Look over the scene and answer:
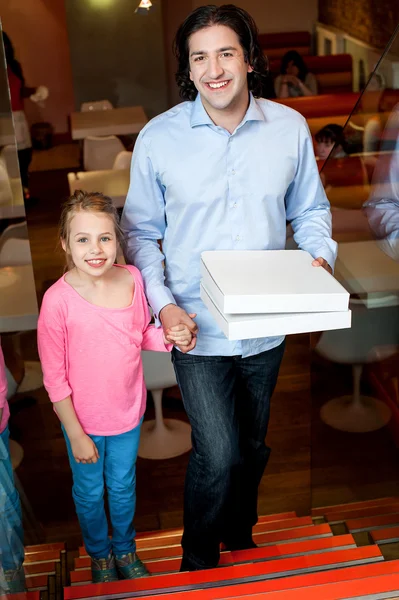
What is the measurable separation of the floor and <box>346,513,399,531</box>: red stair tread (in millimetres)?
92

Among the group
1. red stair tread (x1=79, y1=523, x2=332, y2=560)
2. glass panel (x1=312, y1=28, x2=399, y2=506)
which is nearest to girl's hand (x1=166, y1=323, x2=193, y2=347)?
glass panel (x1=312, y1=28, x2=399, y2=506)

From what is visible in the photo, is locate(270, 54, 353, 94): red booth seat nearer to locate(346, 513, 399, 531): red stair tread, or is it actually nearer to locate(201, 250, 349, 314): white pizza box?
locate(346, 513, 399, 531): red stair tread

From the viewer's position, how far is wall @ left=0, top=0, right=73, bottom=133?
855 cm

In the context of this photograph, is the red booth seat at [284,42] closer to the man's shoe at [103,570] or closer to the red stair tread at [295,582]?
the man's shoe at [103,570]

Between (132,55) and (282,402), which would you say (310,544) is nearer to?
(282,402)

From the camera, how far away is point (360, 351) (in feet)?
10.4

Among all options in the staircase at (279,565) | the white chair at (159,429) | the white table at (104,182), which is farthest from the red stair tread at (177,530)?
the white table at (104,182)

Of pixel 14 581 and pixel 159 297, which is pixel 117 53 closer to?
pixel 159 297

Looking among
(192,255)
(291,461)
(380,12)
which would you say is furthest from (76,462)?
(380,12)

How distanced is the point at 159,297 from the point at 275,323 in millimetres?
362

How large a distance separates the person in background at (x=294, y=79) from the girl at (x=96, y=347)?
674cm

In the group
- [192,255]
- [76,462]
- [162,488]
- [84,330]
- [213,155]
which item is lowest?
[162,488]

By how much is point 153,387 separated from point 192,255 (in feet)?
5.34

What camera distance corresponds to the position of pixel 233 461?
233cm
